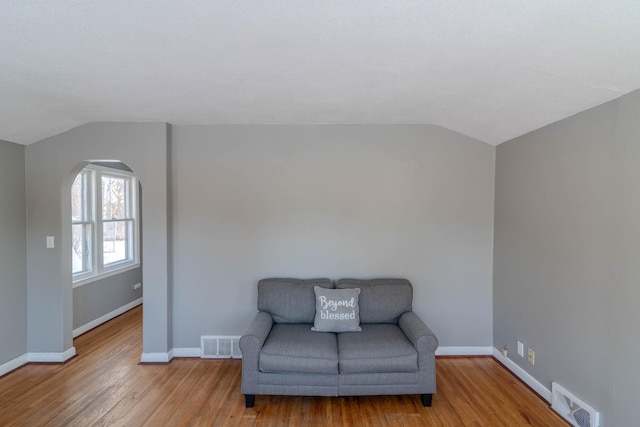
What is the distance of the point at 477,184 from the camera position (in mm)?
3354

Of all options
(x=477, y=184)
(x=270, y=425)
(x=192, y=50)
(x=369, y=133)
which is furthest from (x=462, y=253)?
(x=192, y=50)

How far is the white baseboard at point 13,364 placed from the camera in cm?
292

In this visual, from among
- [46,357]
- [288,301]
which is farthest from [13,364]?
[288,301]

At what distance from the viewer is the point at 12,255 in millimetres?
3023

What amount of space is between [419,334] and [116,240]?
4.49 metres

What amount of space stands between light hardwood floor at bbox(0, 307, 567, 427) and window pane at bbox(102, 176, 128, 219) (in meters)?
2.16

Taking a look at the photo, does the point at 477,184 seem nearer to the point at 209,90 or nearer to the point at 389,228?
the point at 389,228

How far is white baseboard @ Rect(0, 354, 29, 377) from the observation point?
2920mm

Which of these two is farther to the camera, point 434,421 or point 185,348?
point 185,348

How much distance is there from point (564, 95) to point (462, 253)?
1752 mm

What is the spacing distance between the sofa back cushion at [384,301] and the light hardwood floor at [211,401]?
672mm

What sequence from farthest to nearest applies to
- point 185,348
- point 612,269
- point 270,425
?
1. point 185,348
2. point 270,425
3. point 612,269

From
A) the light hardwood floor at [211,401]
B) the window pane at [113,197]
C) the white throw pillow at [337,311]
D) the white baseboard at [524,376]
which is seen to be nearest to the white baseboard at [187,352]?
the light hardwood floor at [211,401]

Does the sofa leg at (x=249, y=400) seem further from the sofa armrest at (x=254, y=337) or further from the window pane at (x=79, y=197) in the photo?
the window pane at (x=79, y=197)
